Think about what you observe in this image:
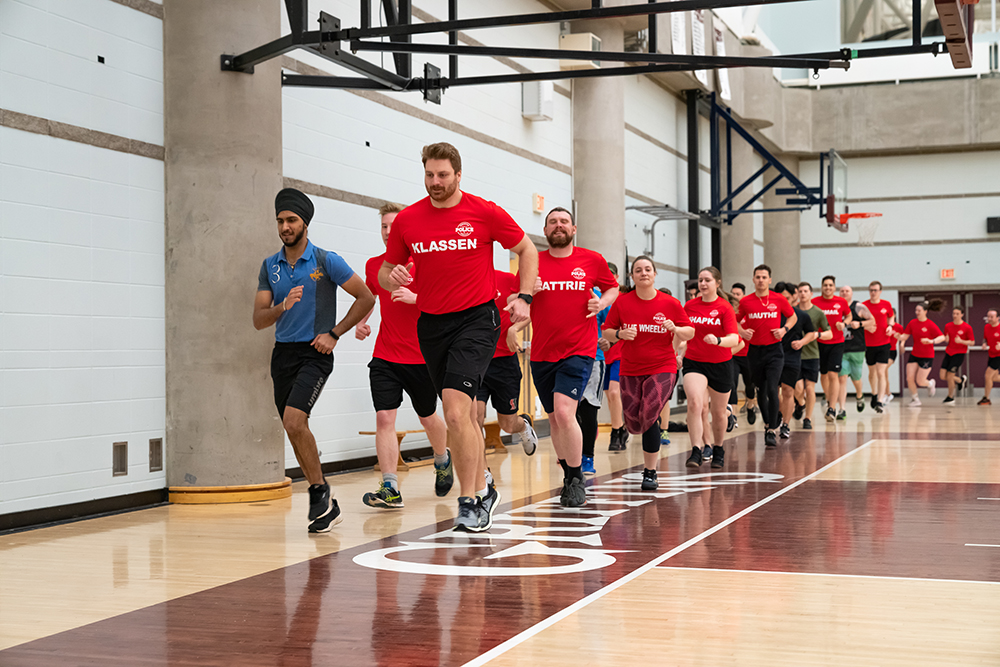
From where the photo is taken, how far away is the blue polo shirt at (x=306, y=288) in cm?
681

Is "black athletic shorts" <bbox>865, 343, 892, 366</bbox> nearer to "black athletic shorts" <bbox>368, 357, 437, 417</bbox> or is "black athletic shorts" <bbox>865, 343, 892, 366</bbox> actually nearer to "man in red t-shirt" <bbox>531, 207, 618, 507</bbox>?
"man in red t-shirt" <bbox>531, 207, 618, 507</bbox>

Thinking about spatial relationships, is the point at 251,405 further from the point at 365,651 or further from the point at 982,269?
the point at 982,269

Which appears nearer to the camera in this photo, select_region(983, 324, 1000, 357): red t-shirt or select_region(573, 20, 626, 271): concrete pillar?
select_region(573, 20, 626, 271): concrete pillar

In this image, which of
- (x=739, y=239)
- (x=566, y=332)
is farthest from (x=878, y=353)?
(x=566, y=332)

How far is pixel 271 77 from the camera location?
877 cm

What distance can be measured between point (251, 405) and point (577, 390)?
2.73 metres

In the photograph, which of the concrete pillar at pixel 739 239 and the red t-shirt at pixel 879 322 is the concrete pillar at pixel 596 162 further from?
the concrete pillar at pixel 739 239

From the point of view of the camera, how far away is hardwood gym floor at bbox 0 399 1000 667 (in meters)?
3.86

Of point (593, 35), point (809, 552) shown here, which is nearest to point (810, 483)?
point (809, 552)

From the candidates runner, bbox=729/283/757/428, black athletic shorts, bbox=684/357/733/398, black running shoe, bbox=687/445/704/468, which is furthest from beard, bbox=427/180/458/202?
runner, bbox=729/283/757/428

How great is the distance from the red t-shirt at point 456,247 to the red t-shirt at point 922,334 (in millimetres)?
18175

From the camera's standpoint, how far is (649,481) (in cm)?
866

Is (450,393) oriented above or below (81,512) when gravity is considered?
above

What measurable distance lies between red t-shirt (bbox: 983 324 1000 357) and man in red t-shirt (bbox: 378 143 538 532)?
18983 mm
